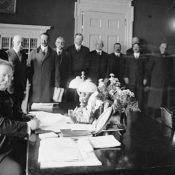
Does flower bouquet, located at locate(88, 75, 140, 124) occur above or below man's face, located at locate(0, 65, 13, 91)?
below

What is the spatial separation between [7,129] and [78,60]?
12.2 feet

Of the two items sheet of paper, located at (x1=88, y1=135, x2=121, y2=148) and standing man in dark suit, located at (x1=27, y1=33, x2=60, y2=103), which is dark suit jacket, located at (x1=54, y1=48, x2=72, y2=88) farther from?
sheet of paper, located at (x1=88, y1=135, x2=121, y2=148)

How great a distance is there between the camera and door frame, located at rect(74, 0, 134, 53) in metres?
6.63

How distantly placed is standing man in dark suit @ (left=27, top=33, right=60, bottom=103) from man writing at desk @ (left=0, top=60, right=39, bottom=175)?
2798 mm

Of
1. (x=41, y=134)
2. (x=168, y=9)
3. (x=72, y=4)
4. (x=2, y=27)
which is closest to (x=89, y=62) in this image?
(x=72, y=4)

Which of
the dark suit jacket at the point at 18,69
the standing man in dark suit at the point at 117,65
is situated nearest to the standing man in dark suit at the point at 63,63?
the dark suit jacket at the point at 18,69

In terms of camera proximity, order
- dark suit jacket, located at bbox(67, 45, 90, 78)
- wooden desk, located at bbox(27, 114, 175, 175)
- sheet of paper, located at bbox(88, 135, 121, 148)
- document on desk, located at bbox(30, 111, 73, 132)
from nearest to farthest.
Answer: wooden desk, located at bbox(27, 114, 175, 175) → sheet of paper, located at bbox(88, 135, 121, 148) → document on desk, located at bbox(30, 111, 73, 132) → dark suit jacket, located at bbox(67, 45, 90, 78)

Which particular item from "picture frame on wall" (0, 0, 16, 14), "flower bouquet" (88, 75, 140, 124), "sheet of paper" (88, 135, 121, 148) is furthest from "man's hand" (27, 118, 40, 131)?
"picture frame on wall" (0, 0, 16, 14)

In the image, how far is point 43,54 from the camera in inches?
189

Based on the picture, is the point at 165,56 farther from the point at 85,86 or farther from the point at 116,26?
the point at 85,86

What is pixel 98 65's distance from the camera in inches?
223

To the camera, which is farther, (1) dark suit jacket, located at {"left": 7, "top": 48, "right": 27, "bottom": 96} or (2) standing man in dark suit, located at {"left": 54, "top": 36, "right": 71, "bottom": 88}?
(2) standing man in dark suit, located at {"left": 54, "top": 36, "right": 71, "bottom": 88}

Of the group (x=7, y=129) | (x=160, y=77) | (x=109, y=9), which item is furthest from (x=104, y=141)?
(x=109, y=9)

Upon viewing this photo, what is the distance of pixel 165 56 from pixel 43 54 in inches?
114
